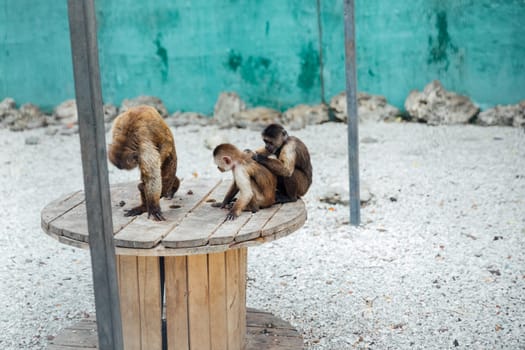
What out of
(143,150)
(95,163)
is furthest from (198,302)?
(95,163)

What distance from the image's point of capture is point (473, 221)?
19.2ft

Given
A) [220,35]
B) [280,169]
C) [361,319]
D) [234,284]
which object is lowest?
[361,319]

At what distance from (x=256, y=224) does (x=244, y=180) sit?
339 millimetres

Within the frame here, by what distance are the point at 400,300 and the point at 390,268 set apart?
0.55 m

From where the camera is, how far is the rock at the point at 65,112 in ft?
33.1

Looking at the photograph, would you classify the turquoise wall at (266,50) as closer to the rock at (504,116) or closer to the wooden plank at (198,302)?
the rock at (504,116)

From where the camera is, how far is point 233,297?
3.41 m

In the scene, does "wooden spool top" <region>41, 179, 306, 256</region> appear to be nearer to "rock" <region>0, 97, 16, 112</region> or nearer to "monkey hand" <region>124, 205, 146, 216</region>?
"monkey hand" <region>124, 205, 146, 216</region>

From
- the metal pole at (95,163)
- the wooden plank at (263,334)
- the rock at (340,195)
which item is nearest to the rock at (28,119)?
the rock at (340,195)

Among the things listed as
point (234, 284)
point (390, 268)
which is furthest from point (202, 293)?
point (390, 268)

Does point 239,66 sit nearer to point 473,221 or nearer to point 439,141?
point 439,141

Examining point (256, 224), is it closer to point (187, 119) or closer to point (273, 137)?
point (273, 137)

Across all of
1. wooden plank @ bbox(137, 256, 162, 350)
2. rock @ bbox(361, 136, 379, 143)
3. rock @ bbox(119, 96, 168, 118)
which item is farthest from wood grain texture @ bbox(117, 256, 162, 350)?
rock @ bbox(119, 96, 168, 118)

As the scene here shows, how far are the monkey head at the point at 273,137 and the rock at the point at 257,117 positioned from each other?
20.0 ft
